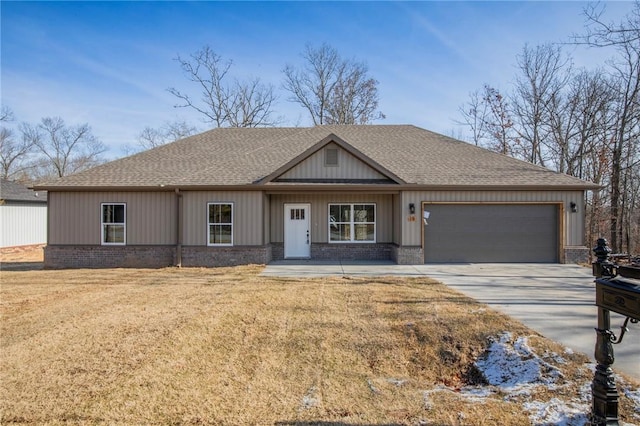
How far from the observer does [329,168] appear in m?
13.4

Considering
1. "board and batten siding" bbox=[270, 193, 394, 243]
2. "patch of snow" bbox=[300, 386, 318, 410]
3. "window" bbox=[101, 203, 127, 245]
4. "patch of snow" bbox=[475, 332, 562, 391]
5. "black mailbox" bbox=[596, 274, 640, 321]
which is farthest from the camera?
"board and batten siding" bbox=[270, 193, 394, 243]

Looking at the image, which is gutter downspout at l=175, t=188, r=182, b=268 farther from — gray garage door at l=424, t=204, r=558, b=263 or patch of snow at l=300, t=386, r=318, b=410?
patch of snow at l=300, t=386, r=318, b=410

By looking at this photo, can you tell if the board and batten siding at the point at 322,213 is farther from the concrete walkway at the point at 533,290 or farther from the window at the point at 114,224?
the window at the point at 114,224

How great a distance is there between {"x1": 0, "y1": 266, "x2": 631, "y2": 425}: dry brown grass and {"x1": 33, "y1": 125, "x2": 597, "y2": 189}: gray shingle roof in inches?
224

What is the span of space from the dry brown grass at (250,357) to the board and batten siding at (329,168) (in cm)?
553

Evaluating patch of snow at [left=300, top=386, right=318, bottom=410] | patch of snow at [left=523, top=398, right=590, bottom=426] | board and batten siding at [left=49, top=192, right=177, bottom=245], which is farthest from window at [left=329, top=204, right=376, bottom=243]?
patch of snow at [left=523, top=398, right=590, bottom=426]

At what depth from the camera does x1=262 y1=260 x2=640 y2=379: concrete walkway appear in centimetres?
561

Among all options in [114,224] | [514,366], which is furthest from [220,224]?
[514,366]

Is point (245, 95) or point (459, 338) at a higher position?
point (245, 95)

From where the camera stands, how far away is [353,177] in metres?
13.4

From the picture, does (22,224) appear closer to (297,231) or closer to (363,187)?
(297,231)

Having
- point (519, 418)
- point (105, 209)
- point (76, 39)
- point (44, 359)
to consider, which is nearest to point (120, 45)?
point (76, 39)

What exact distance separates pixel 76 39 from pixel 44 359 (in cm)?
1340

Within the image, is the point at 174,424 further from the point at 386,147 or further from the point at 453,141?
the point at 453,141
